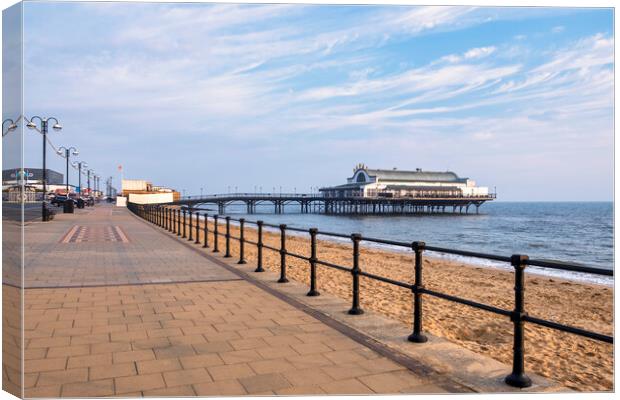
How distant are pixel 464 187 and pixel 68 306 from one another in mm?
117303

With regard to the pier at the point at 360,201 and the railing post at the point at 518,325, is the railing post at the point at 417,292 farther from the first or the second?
the pier at the point at 360,201

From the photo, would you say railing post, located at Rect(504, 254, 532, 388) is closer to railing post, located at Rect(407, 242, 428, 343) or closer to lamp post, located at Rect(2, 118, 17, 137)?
railing post, located at Rect(407, 242, 428, 343)

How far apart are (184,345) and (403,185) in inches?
4373

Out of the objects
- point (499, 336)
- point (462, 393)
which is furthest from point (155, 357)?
point (499, 336)

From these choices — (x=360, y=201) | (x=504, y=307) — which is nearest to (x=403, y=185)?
(x=360, y=201)

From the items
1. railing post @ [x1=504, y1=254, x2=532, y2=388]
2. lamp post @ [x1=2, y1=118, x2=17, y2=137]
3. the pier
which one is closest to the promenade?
railing post @ [x1=504, y1=254, x2=532, y2=388]

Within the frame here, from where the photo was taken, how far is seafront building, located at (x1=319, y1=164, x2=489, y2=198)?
355ft

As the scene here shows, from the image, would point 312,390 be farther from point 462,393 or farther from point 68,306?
point 68,306

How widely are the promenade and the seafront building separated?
10030 centimetres

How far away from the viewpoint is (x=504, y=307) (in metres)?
11.3

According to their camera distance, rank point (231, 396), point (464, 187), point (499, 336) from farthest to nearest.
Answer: point (464, 187) < point (499, 336) < point (231, 396)

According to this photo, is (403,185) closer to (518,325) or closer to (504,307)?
(504,307)

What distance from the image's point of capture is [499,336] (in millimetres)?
7625

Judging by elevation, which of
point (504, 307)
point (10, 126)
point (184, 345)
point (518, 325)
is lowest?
point (504, 307)
